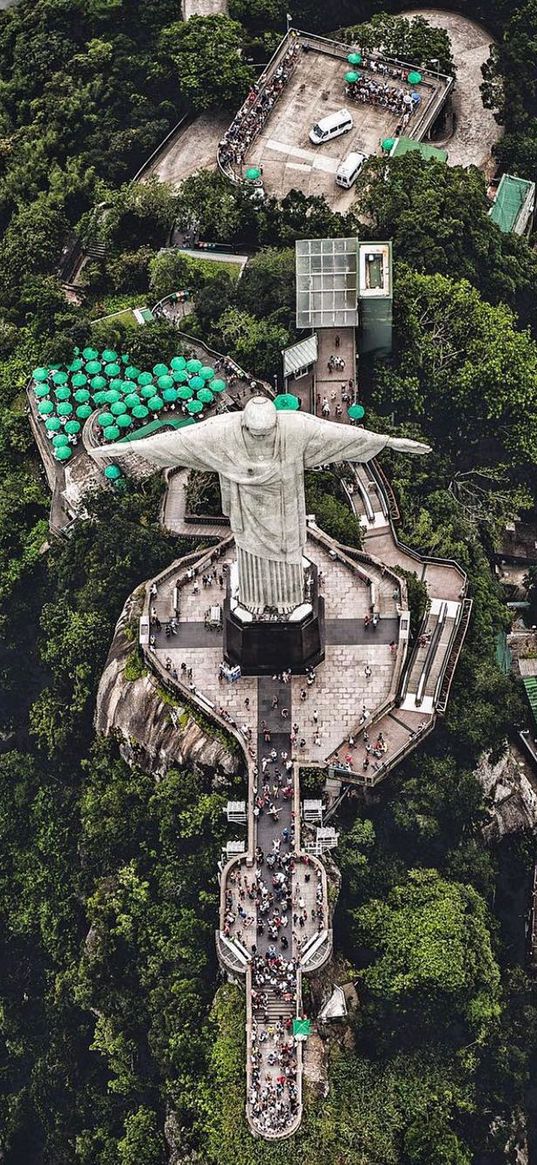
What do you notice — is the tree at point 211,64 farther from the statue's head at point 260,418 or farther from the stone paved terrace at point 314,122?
the statue's head at point 260,418

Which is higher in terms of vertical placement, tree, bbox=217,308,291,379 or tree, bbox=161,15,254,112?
tree, bbox=161,15,254,112

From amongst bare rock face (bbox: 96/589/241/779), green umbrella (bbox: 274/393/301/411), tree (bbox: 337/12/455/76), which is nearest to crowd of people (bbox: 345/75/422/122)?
tree (bbox: 337/12/455/76)

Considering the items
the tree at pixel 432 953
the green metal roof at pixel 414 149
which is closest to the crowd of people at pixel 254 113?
the green metal roof at pixel 414 149

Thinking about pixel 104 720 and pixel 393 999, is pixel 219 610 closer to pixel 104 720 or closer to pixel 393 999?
pixel 104 720

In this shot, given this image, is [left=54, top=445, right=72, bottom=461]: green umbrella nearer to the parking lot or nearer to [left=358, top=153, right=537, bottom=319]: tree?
[left=358, top=153, right=537, bottom=319]: tree

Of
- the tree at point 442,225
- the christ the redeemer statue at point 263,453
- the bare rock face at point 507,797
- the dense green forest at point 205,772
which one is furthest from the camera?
the tree at point 442,225

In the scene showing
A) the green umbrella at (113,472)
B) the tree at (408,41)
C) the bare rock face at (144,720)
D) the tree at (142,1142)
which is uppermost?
the tree at (408,41)

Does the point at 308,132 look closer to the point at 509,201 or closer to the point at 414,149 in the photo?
the point at 414,149
